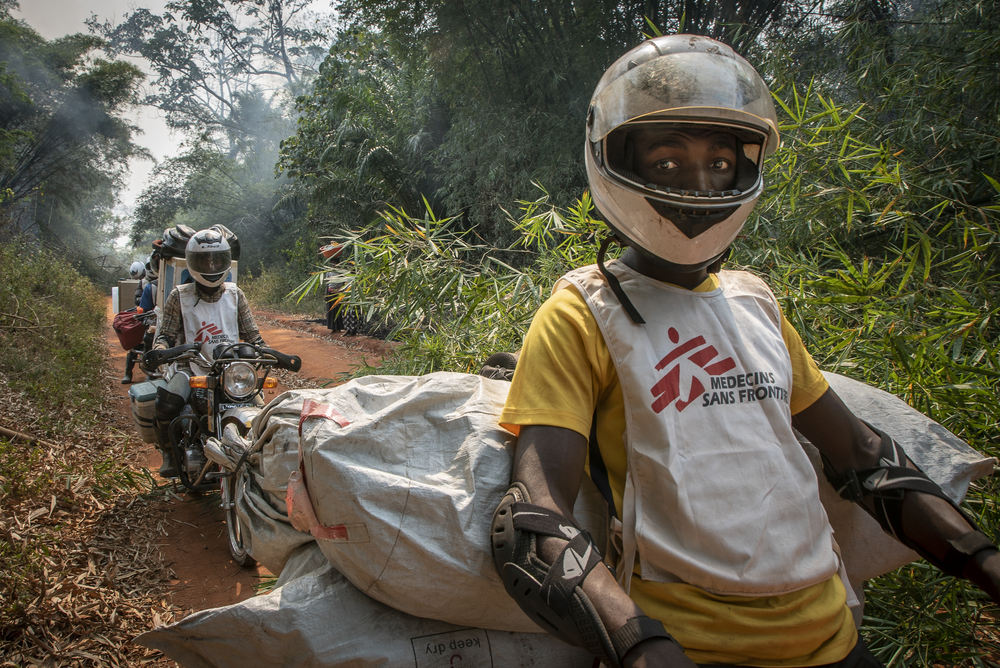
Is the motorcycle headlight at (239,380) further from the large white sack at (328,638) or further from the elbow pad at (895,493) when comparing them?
the elbow pad at (895,493)

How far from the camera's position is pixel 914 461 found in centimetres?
163

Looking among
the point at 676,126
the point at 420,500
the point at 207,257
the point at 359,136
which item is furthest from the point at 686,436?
the point at 359,136

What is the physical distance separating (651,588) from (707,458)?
281 mm

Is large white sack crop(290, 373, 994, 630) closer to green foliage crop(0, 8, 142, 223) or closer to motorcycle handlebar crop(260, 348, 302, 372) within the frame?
motorcycle handlebar crop(260, 348, 302, 372)

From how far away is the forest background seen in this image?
2.40 m

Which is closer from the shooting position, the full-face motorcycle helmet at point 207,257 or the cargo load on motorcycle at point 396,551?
the cargo load on motorcycle at point 396,551

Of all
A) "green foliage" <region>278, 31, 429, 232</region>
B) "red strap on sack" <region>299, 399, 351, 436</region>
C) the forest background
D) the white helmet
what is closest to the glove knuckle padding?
"red strap on sack" <region>299, 399, 351, 436</region>

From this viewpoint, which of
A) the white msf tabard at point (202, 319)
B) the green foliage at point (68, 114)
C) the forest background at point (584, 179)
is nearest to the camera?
the forest background at point (584, 179)

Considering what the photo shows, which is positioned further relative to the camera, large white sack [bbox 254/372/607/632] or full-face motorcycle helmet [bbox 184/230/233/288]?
full-face motorcycle helmet [bbox 184/230/233/288]

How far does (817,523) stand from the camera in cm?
131

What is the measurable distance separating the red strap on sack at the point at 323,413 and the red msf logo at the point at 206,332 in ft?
11.3

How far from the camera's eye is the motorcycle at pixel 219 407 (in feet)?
11.8

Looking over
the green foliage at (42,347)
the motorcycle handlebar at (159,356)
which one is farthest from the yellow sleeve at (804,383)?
the green foliage at (42,347)

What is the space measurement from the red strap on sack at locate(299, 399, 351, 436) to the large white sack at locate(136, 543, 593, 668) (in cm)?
35
